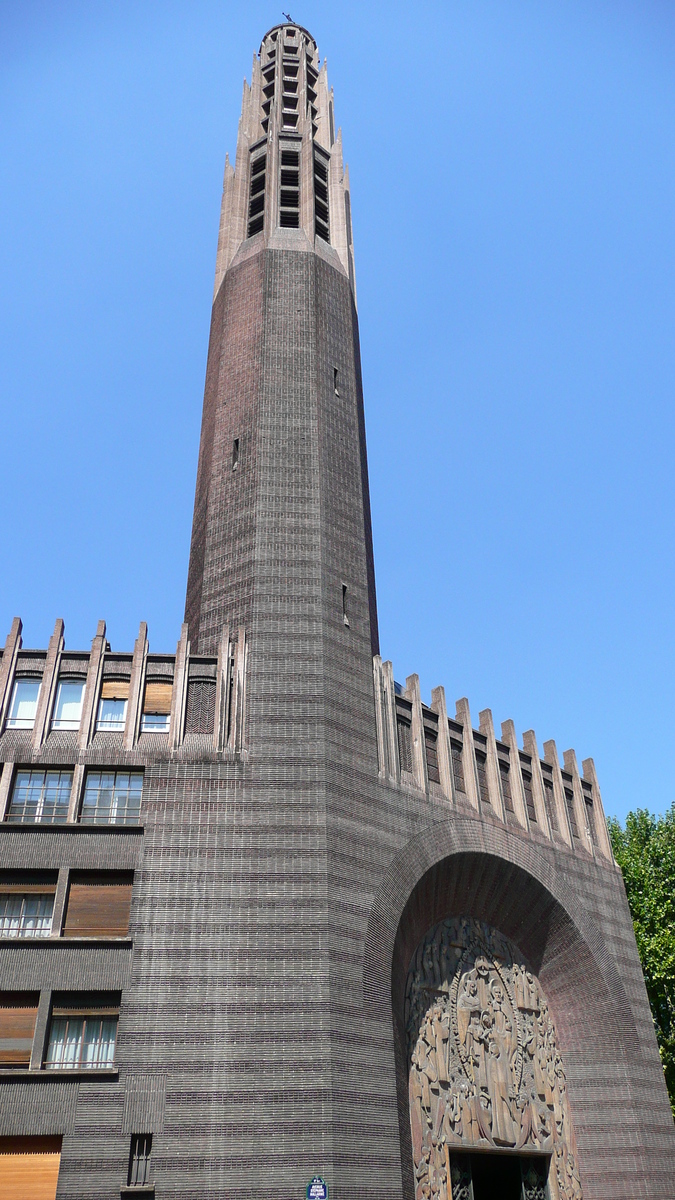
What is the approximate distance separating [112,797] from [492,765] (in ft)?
43.4

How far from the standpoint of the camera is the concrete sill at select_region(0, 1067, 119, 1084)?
19.8 meters

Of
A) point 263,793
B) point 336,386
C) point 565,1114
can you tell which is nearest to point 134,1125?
point 263,793

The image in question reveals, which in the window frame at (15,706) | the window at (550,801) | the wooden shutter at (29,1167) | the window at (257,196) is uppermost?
the window at (257,196)

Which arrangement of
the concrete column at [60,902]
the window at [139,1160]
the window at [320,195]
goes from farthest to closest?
the window at [320,195]
the concrete column at [60,902]
the window at [139,1160]

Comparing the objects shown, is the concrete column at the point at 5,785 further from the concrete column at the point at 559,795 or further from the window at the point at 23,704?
the concrete column at the point at 559,795

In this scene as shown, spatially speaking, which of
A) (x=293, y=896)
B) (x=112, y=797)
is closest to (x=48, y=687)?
(x=112, y=797)

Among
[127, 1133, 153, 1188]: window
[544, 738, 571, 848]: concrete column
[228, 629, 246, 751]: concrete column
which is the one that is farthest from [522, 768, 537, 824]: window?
[127, 1133, 153, 1188]: window

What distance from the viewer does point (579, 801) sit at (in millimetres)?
34812

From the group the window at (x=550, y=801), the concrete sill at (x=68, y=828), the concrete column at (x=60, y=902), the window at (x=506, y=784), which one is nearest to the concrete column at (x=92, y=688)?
the concrete sill at (x=68, y=828)

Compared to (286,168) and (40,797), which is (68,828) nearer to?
(40,797)

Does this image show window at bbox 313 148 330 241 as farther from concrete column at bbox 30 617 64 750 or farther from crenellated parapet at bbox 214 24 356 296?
concrete column at bbox 30 617 64 750

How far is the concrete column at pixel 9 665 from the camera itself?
24828 millimetres

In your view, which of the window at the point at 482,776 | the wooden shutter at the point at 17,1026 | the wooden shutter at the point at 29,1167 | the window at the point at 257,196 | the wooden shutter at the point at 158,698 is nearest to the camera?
the wooden shutter at the point at 29,1167

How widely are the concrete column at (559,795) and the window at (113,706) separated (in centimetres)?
1621
